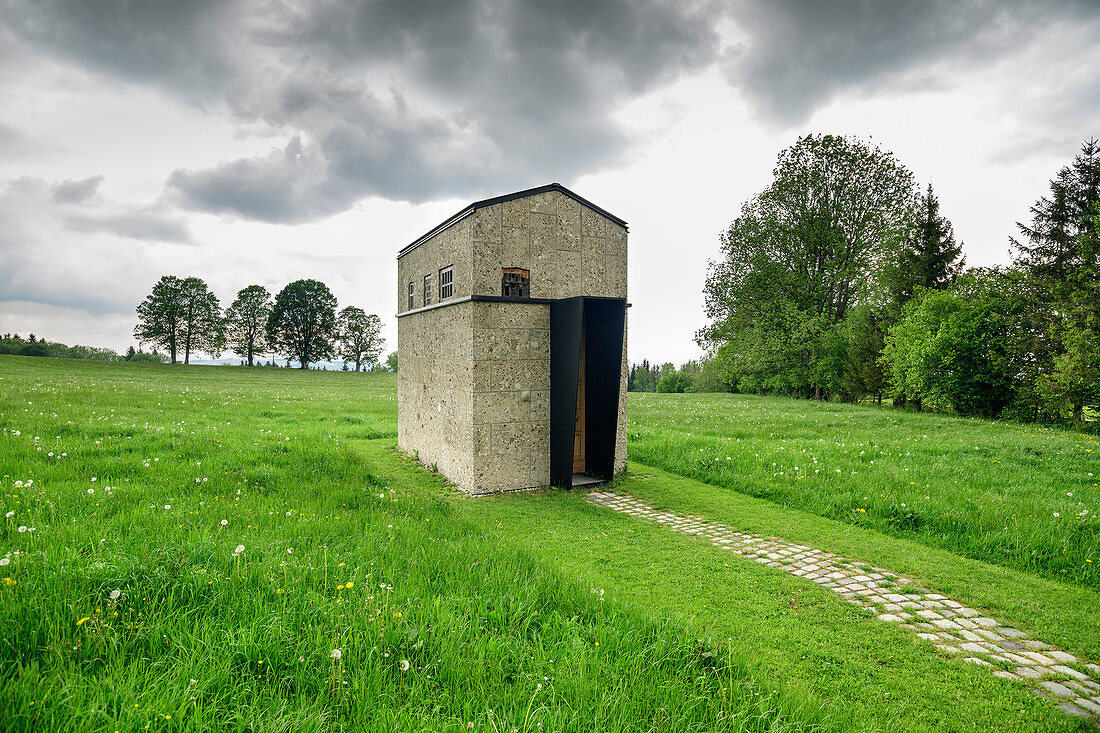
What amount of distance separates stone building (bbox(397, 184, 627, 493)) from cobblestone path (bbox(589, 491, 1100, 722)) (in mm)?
3288

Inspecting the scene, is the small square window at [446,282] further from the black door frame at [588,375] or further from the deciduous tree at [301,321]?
the deciduous tree at [301,321]

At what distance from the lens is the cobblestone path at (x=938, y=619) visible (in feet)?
14.1

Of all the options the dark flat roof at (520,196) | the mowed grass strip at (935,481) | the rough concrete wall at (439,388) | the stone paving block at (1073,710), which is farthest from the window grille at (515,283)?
the stone paving block at (1073,710)

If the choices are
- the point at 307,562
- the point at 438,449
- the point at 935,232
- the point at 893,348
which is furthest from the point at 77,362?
the point at 935,232

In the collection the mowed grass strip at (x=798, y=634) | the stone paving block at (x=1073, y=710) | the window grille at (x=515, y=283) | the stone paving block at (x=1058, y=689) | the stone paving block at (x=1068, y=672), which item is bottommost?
the stone paving block at (x=1068, y=672)

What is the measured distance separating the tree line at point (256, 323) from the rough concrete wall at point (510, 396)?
64352 millimetres

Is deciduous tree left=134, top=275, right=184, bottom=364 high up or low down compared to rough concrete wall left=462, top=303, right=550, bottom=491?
up

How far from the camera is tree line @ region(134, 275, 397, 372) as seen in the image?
61031mm

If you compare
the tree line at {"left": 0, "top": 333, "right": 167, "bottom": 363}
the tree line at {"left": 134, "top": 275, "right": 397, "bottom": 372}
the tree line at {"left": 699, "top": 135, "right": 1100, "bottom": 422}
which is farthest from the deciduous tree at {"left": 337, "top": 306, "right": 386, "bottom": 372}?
the tree line at {"left": 699, "top": 135, "right": 1100, "bottom": 422}

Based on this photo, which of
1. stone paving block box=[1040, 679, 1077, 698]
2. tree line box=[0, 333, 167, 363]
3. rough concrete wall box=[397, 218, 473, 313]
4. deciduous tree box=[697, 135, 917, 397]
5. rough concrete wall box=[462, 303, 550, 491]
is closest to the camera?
stone paving block box=[1040, 679, 1077, 698]

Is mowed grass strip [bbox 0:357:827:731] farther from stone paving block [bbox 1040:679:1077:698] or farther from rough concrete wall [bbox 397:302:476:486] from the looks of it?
rough concrete wall [bbox 397:302:476:486]

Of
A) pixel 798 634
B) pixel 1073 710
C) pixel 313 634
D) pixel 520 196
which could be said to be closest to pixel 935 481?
pixel 1073 710

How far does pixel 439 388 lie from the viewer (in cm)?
1178

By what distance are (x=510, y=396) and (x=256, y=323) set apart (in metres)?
68.5
